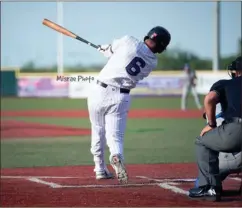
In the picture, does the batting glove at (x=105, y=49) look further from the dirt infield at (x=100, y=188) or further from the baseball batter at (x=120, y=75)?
the dirt infield at (x=100, y=188)

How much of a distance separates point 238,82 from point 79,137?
9094 mm

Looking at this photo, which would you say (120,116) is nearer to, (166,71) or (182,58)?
(182,58)

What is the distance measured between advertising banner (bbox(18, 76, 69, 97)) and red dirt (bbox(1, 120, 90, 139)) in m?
19.3

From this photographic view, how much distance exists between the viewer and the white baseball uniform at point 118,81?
7.51 m

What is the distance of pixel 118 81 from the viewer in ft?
24.8

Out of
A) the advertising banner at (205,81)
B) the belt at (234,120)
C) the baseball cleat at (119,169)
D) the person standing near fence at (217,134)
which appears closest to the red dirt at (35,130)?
the baseball cleat at (119,169)

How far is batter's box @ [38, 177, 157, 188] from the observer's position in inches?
295

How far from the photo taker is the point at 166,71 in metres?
35.1

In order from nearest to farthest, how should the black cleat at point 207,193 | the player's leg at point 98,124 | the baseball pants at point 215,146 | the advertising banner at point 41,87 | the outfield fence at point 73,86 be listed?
the baseball pants at point 215,146, the black cleat at point 207,193, the player's leg at point 98,124, the outfield fence at point 73,86, the advertising banner at point 41,87

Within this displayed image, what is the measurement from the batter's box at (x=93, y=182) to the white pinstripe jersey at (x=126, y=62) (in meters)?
1.09

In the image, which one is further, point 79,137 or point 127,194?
point 79,137

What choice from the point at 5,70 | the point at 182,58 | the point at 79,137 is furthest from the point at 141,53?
the point at 5,70

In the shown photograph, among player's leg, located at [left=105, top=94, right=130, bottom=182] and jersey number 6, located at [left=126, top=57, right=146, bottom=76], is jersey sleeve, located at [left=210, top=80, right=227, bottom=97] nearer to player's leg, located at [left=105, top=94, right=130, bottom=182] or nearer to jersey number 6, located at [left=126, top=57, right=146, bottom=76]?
jersey number 6, located at [left=126, top=57, right=146, bottom=76]

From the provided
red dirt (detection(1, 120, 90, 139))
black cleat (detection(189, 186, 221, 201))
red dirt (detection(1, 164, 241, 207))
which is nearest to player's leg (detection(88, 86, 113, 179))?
red dirt (detection(1, 164, 241, 207))
